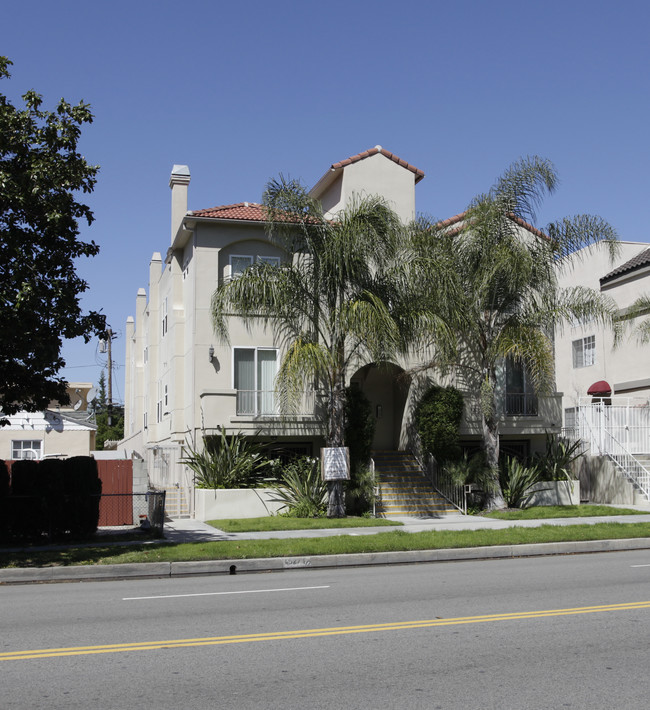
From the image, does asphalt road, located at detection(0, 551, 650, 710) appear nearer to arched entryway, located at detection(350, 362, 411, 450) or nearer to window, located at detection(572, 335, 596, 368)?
arched entryway, located at detection(350, 362, 411, 450)

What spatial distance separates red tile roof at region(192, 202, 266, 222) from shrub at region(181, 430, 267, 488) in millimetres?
6447

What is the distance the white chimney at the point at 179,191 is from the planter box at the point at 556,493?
580 inches

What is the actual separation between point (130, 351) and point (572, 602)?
38.8 meters

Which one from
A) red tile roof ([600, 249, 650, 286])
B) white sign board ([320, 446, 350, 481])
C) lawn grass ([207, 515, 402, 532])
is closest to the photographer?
lawn grass ([207, 515, 402, 532])

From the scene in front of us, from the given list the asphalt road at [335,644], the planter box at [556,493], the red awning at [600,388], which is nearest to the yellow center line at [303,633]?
the asphalt road at [335,644]

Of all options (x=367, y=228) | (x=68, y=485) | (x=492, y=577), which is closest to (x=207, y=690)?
(x=492, y=577)

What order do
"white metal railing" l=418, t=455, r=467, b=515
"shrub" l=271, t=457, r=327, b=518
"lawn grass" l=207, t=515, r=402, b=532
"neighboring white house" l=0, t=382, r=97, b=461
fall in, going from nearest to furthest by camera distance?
1. "lawn grass" l=207, t=515, r=402, b=532
2. "shrub" l=271, t=457, r=327, b=518
3. "white metal railing" l=418, t=455, r=467, b=515
4. "neighboring white house" l=0, t=382, r=97, b=461

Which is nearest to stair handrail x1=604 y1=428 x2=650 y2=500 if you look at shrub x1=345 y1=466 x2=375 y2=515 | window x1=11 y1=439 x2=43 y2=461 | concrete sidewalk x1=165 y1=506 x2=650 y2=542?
concrete sidewalk x1=165 y1=506 x2=650 y2=542

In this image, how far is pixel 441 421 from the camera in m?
23.8

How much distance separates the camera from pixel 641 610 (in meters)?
9.26

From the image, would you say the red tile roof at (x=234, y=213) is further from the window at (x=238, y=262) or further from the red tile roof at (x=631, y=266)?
the red tile roof at (x=631, y=266)

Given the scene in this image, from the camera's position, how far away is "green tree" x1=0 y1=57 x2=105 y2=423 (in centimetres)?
1398

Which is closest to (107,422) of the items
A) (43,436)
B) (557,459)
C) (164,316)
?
(43,436)

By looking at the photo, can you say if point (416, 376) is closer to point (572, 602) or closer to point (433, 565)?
point (433, 565)
